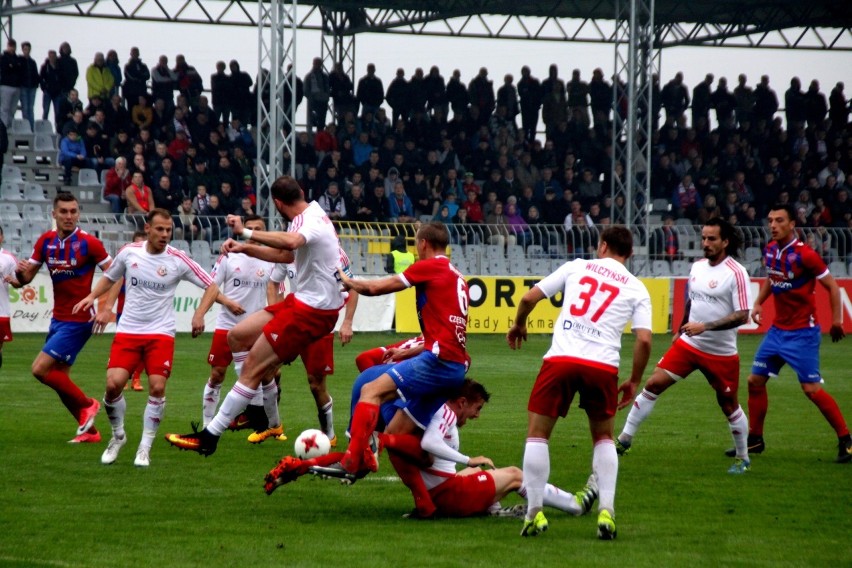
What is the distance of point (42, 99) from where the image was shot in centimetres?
2775

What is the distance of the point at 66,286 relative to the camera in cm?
1090

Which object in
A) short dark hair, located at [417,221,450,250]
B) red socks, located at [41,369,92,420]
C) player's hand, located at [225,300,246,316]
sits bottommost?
red socks, located at [41,369,92,420]

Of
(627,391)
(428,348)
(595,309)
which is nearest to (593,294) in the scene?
(595,309)

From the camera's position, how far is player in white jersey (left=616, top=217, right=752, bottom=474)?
10047 mm

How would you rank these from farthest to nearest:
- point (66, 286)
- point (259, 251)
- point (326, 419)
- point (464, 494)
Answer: point (326, 419), point (66, 286), point (259, 251), point (464, 494)

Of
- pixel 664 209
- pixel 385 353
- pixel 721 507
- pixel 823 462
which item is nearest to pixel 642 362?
pixel 721 507

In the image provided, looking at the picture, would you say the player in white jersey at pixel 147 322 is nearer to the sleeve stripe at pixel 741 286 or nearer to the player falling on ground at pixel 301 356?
the player falling on ground at pixel 301 356

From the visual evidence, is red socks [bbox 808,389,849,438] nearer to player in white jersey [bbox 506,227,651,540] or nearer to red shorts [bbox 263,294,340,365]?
player in white jersey [bbox 506,227,651,540]

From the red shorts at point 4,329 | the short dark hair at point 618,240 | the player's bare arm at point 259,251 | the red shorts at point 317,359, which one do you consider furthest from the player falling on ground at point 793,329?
the red shorts at point 4,329

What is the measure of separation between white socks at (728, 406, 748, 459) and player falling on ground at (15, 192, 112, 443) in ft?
18.4

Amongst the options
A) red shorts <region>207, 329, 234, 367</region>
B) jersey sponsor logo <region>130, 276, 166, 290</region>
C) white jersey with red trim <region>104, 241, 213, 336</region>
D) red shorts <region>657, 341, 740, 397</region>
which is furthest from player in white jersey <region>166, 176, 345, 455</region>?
red shorts <region>657, 341, 740, 397</region>

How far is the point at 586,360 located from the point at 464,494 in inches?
49.9

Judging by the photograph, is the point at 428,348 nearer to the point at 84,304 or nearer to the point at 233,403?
the point at 233,403

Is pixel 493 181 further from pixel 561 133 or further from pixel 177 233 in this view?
pixel 177 233
